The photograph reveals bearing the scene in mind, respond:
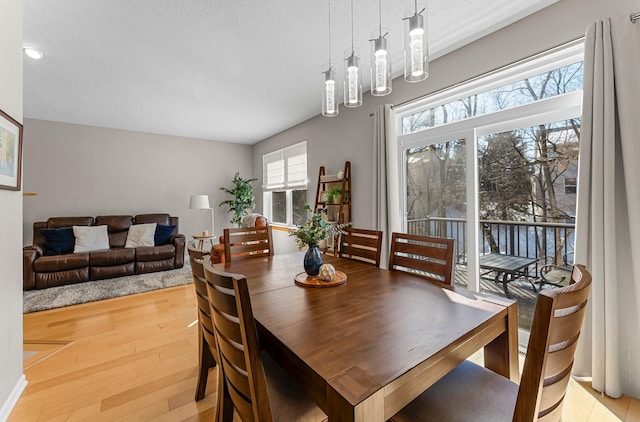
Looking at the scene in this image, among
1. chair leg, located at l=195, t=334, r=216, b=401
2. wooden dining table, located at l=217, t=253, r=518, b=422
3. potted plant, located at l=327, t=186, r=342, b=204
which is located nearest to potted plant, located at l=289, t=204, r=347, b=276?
wooden dining table, located at l=217, t=253, r=518, b=422

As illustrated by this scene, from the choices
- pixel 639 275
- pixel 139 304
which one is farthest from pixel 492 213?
pixel 139 304

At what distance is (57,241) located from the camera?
13.3 ft

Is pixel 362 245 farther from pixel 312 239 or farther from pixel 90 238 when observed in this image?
pixel 90 238

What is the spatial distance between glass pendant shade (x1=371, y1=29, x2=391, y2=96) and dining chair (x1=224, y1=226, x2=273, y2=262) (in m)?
1.51

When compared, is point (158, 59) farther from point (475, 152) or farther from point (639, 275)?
point (639, 275)

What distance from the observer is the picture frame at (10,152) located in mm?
1618

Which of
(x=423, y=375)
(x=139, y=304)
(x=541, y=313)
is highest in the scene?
(x=541, y=313)

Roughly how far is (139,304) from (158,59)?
2.69 meters

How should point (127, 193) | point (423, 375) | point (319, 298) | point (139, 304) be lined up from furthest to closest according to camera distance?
point (127, 193)
point (139, 304)
point (319, 298)
point (423, 375)

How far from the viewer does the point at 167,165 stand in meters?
5.53

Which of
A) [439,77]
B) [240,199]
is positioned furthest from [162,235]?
[439,77]

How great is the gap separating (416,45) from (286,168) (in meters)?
4.12

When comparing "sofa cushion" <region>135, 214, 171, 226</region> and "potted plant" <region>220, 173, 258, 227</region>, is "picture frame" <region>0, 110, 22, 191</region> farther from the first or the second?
"potted plant" <region>220, 173, 258, 227</region>

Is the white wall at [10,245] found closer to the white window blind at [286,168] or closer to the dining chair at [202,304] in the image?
the dining chair at [202,304]
